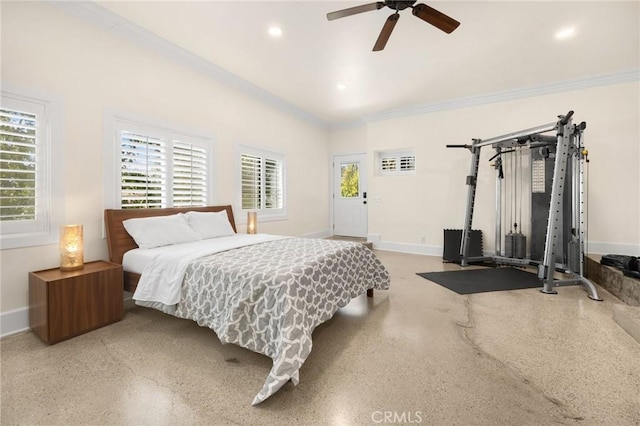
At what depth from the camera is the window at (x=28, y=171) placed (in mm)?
2166

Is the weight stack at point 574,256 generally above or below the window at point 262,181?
below

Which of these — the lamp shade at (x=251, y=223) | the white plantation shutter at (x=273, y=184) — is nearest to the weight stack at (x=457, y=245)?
the white plantation shutter at (x=273, y=184)

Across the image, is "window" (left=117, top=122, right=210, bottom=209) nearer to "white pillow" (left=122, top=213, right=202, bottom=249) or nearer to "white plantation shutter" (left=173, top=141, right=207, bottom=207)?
"white plantation shutter" (left=173, top=141, right=207, bottom=207)

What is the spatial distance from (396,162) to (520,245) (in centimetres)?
261

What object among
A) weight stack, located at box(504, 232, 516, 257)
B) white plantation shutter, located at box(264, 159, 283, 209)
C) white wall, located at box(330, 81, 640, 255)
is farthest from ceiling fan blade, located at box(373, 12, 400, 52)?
weight stack, located at box(504, 232, 516, 257)

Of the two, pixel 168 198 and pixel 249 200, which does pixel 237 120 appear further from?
pixel 168 198

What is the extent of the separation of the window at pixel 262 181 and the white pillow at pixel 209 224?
846mm

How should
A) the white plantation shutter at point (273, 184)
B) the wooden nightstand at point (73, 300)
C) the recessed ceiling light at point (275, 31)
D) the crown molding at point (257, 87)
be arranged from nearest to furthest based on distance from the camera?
the wooden nightstand at point (73, 300), the crown molding at point (257, 87), the recessed ceiling light at point (275, 31), the white plantation shutter at point (273, 184)

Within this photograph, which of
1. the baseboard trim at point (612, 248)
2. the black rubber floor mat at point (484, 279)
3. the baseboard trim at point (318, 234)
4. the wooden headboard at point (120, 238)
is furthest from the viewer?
→ the baseboard trim at point (318, 234)

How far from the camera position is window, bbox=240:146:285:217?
442cm

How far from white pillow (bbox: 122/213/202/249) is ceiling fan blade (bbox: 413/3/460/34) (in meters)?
3.02

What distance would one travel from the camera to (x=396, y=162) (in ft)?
18.6

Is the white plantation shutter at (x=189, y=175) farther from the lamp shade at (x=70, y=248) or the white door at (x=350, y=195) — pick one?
the white door at (x=350, y=195)

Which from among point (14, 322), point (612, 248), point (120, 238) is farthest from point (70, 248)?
point (612, 248)
